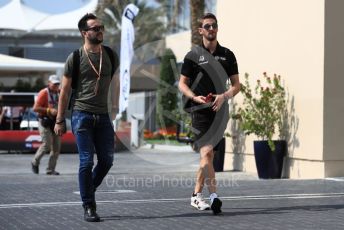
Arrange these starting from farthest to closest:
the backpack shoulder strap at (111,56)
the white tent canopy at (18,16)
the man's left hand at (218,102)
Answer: the white tent canopy at (18,16) < the man's left hand at (218,102) < the backpack shoulder strap at (111,56)

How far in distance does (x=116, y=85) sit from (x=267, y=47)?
5.87 meters

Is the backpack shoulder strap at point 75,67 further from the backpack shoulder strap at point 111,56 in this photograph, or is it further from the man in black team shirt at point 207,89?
the man in black team shirt at point 207,89

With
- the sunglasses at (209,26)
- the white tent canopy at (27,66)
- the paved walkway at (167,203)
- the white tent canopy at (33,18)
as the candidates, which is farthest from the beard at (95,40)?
the white tent canopy at (33,18)

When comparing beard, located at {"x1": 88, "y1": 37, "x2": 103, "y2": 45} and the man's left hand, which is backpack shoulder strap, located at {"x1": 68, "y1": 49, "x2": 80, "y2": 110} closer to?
beard, located at {"x1": 88, "y1": 37, "x2": 103, "y2": 45}

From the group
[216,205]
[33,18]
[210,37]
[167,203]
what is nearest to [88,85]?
[210,37]

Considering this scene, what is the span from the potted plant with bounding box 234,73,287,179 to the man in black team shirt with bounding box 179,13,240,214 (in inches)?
173

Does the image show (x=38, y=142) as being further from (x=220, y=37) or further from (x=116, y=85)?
(x=116, y=85)

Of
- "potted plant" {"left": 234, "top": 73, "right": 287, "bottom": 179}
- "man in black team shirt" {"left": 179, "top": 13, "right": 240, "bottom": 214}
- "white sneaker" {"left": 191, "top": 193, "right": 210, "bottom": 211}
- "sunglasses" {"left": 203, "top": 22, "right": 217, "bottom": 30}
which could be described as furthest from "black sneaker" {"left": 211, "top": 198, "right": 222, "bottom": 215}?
"potted plant" {"left": 234, "top": 73, "right": 287, "bottom": 179}

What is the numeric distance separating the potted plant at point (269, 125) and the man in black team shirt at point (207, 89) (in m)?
4.38

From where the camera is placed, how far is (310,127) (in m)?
11.7

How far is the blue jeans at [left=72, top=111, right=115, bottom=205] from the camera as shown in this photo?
7152 millimetres

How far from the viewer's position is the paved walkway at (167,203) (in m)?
6.94

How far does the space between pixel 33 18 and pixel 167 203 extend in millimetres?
33971

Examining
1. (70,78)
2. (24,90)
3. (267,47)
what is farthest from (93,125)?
(24,90)
